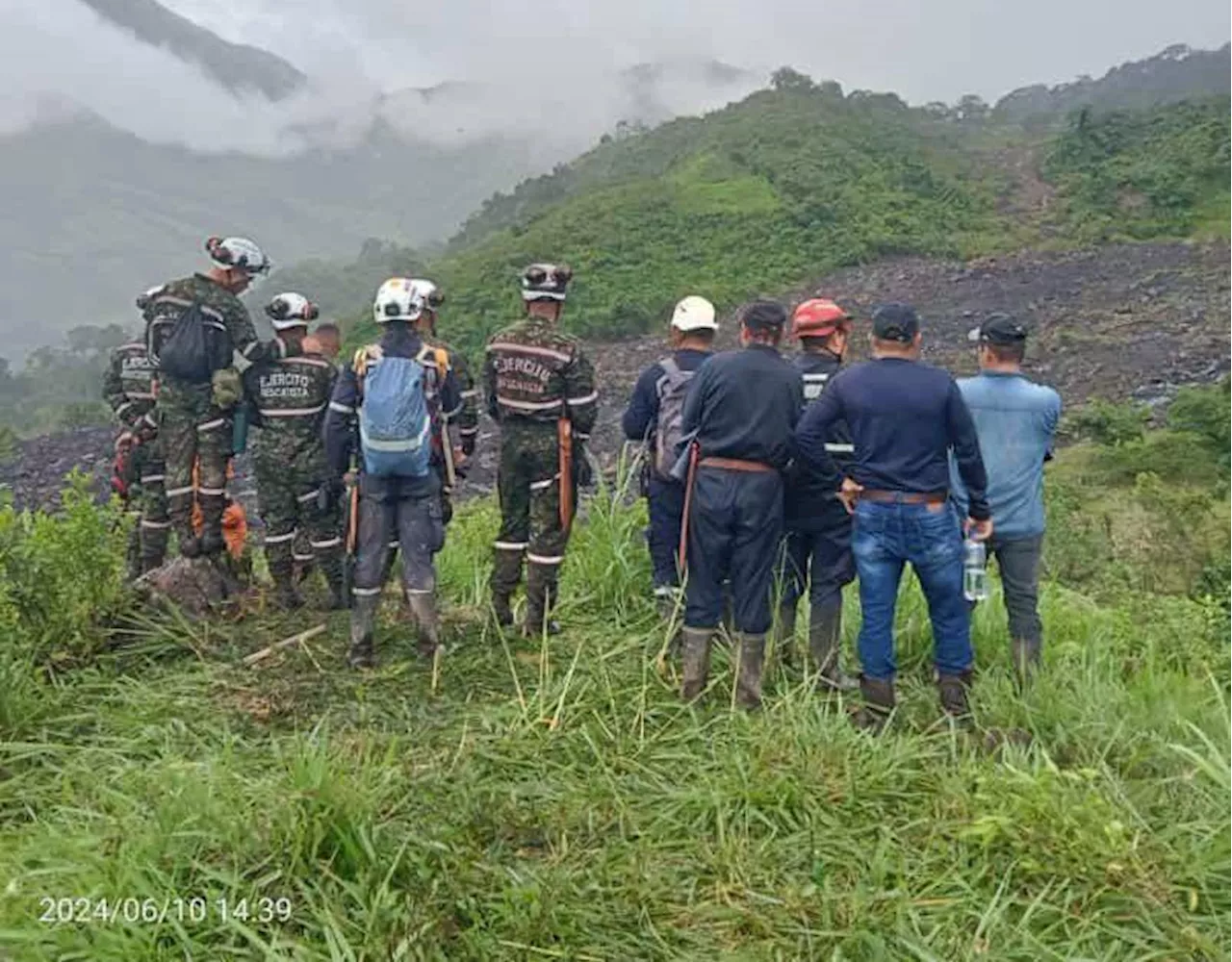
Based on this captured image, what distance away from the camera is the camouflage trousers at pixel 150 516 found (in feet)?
20.4

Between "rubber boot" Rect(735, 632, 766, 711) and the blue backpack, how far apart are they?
1.66m

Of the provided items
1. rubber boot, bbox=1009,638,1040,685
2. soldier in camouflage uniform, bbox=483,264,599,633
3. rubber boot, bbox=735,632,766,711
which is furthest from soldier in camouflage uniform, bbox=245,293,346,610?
rubber boot, bbox=1009,638,1040,685

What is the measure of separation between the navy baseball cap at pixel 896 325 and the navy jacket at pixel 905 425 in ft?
0.29

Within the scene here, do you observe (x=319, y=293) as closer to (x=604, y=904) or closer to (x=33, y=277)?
(x=604, y=904)

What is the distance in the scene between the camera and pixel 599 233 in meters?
31.7

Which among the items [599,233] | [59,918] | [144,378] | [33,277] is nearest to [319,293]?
[599,233]

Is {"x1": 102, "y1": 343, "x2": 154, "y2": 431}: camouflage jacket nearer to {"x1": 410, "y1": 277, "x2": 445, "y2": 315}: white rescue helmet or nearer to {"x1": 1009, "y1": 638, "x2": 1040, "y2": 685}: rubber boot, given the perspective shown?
{"x1": 410, "y1": 277, "x2": 445, "y2": 315}: white rescue helmet

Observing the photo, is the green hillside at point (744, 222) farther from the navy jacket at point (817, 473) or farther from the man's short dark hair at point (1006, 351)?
the man's short dark hair at point (1006, 351)

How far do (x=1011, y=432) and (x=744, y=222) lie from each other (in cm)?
2929

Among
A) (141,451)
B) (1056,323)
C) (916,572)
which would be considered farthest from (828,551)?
(1056,323)

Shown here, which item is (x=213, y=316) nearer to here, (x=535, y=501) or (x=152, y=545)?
(x=152, y=545)

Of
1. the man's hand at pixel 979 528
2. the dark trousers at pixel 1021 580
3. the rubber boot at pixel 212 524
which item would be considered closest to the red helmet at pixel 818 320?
the man's hand at pixel 979 528

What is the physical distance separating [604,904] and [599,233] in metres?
29.9

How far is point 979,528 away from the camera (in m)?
4.32
